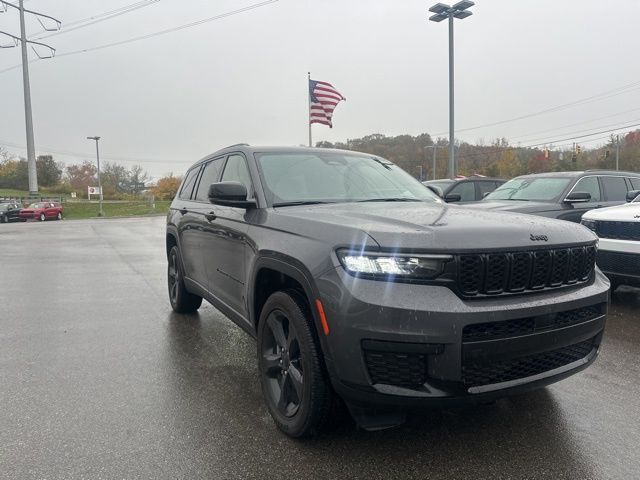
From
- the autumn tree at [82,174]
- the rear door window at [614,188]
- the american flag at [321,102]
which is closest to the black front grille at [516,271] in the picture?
the rear door window at [614,188]

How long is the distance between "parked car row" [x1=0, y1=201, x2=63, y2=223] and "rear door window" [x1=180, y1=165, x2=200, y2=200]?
38158 millimetres

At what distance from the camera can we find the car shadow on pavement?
2.60 m

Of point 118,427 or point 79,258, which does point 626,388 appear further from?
point 79,258

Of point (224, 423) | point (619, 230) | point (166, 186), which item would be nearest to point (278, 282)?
point (224, 423)

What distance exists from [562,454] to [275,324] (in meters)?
1.80

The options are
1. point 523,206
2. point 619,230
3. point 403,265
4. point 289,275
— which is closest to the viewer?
point 403,265

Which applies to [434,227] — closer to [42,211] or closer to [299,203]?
[299,203]

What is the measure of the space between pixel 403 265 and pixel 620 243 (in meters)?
4.44

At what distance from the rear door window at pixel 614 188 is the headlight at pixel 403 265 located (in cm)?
797

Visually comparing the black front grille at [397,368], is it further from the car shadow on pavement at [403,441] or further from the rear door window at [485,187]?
the rear door window at [485,187]

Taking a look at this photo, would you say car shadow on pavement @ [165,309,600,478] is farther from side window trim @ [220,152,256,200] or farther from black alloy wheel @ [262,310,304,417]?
side window trim @ [220,152,256,200]

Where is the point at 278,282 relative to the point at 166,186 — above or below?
below

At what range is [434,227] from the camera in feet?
8.46

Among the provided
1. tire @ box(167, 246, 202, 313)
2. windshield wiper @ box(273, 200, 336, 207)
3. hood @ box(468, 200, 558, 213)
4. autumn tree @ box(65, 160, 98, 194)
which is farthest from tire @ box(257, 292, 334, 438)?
autumn tree @ box(65, 160, 98, 194)
